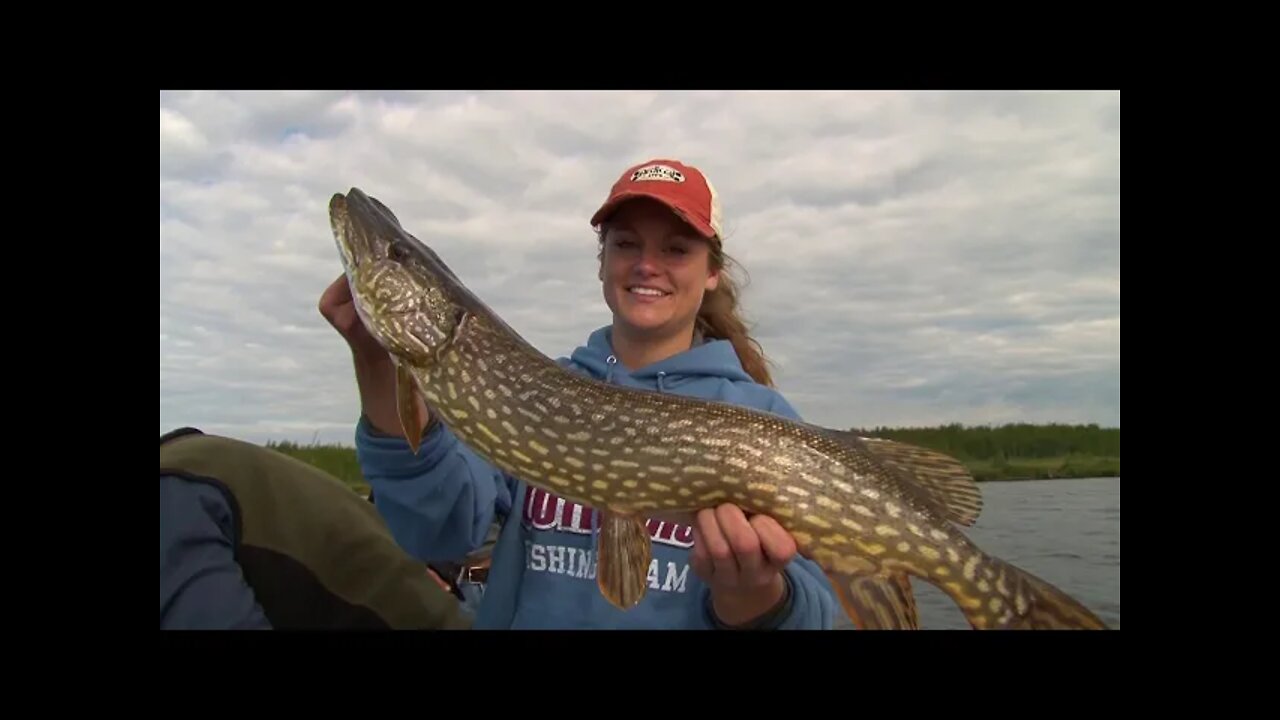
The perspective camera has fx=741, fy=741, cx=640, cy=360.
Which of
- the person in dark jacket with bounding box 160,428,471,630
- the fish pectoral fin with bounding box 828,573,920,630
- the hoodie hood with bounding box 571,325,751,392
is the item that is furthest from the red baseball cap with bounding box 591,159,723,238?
the person in dark jacket with bounding box 160,428,471,630

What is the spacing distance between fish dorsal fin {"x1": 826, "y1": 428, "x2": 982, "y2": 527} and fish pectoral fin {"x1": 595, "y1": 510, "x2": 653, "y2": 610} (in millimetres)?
491

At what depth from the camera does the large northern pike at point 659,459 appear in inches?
60.7

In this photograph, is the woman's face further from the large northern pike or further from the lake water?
the lake water

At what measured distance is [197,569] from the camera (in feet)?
6.15

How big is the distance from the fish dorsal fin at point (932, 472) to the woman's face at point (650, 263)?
0.74 metres

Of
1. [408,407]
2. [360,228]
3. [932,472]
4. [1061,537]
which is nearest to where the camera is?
[932,472]

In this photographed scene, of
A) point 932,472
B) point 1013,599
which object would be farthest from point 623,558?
point 1013,599

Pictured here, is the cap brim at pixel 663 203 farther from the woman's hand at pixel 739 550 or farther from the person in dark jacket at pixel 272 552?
the person in dark jacket at pixel 272 552

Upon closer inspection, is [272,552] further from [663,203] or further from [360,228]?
[663,203]

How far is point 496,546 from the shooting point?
2139 mm

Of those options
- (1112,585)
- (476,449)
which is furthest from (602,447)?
(1112,585)

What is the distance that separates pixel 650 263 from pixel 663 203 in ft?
0.62

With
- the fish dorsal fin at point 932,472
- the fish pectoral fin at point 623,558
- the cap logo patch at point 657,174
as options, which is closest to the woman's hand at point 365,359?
the fish pectoral fin at point 623,558

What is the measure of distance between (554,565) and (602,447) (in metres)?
0.52
